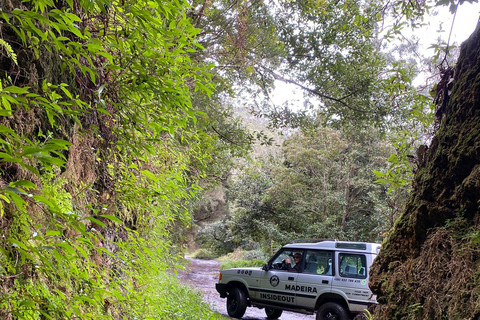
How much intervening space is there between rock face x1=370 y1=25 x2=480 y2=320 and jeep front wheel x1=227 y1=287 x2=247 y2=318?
785 centimetres

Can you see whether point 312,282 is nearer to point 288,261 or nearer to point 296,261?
point 296,261

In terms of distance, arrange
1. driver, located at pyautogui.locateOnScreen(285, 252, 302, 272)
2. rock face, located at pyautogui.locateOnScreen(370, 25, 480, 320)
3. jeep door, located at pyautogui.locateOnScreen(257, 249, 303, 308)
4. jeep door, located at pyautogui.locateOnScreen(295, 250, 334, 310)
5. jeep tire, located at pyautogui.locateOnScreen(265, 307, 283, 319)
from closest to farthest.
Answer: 1. rock face, located at pyautogui.locateOnScreen(370, 25, 480, 320)
2. jeep door, located at pyautogui.locateOnScreen(295, 250, 334, 310)
3. jeep door, located at pyautogui.locateOnScreen(257, 249, 303, 308)
4. driver, located at pyautogui.locateOnScreen(285, 252, 302, 272)
5. jeep tire, located at pyautogui.locateOnScreen(265, 307, 283, 319)

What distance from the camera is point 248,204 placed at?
21312 mm

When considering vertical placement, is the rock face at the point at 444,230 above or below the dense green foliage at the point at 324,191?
below

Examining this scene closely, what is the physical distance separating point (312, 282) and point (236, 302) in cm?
271

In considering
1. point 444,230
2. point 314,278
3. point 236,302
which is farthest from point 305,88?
point 444,230

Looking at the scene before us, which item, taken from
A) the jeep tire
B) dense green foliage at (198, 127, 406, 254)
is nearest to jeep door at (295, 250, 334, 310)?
the jeep tire

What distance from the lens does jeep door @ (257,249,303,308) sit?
9375 millimetres

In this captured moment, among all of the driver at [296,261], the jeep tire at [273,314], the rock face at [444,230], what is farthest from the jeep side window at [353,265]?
the rock face at [444,230]

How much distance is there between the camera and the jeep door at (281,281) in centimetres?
938

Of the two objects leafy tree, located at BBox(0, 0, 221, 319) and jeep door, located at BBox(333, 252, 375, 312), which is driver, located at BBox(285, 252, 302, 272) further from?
leafy tree, located at BBox(0, 0, 221, 319)

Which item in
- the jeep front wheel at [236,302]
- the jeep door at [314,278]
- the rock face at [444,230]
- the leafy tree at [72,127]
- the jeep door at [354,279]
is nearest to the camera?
Answer: the leafy tree at [72,127]

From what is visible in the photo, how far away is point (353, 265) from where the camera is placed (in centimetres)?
862

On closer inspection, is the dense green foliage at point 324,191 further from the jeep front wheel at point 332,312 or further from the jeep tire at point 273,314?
the jeep front wheel at point 332,312
